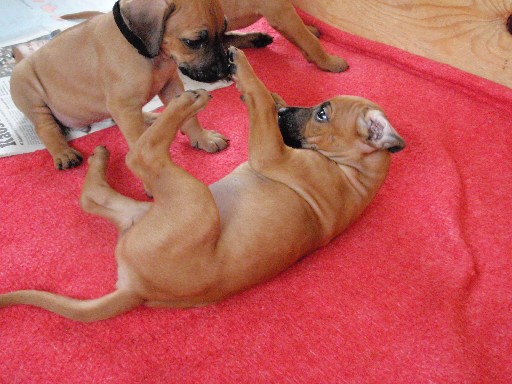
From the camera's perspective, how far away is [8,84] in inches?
126

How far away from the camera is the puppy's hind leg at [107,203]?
83.8 inches

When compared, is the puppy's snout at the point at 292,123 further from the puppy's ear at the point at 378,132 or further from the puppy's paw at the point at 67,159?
the puppy's paw at the point at 67,159

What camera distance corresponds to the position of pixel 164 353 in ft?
6.08

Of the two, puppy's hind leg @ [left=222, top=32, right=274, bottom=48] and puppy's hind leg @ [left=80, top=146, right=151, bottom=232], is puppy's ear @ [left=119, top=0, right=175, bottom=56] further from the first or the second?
puppy's hind leg @ [left=222, top=32, right=274, bottom=48]

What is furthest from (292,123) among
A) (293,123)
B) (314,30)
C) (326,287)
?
(314,30)

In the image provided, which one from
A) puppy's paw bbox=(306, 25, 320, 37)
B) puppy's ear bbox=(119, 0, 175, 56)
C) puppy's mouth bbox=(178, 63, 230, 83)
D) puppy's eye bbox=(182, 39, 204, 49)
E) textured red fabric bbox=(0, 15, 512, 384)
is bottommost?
textured red fabric bbox=(0, 15, 512, 384)

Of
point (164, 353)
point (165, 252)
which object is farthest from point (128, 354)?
point (165, 252)

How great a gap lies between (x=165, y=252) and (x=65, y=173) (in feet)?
3.93

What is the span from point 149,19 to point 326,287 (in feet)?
4.63

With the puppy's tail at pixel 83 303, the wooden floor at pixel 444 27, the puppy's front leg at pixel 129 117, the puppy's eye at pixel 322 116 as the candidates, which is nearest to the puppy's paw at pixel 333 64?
the wooden floor at pixel 444 27

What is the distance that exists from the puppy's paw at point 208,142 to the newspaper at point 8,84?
1.75 feet

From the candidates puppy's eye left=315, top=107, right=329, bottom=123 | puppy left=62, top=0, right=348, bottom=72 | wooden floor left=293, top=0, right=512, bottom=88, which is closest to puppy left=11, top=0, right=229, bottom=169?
puppy's eye left=315, top=107, right=329, bottom=123

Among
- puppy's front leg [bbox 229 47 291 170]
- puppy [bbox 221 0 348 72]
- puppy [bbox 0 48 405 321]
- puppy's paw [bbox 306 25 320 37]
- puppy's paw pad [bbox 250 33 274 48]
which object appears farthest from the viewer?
puppy's paw [bbox 306 25 320 37]

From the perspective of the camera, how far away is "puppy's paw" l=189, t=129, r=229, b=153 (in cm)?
271
